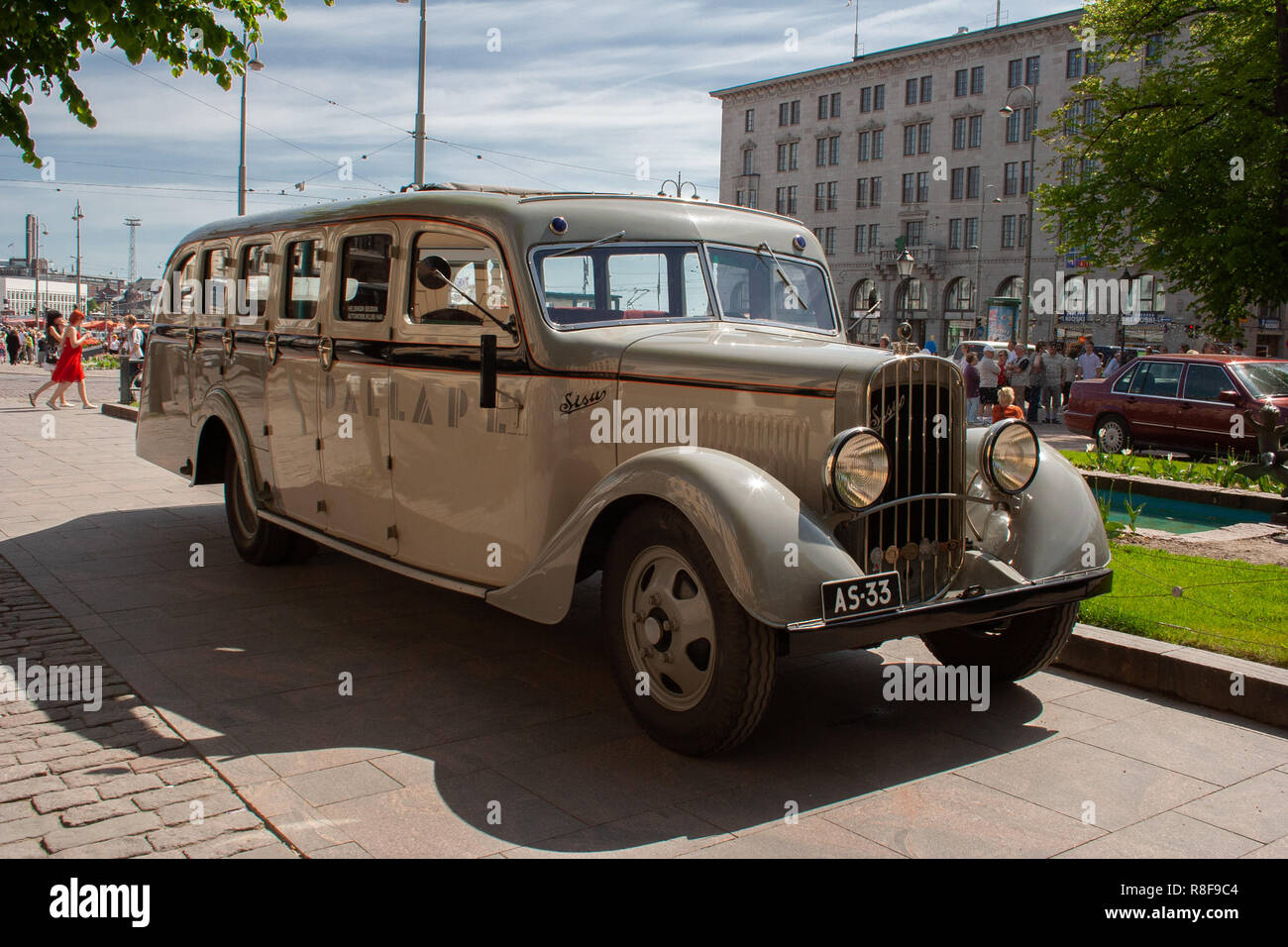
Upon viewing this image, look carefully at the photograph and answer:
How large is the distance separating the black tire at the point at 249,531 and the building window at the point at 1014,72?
65807 mm

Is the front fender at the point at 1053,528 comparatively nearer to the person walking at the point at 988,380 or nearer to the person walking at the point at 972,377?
the person walking at the point at 972,377

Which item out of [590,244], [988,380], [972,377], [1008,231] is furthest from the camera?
[1008,231]

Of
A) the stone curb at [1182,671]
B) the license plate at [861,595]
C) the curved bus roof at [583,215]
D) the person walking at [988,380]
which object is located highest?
the curved bus roof at [583,215]

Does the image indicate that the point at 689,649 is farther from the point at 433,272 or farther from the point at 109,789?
the point at 109,789

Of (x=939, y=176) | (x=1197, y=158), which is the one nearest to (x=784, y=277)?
(x=1197, y=158)

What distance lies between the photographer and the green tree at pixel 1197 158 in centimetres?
2358

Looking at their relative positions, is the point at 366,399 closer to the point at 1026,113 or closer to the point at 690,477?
the point at 690,477

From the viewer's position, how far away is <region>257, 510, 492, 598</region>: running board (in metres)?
5.55

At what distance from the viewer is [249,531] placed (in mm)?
7965

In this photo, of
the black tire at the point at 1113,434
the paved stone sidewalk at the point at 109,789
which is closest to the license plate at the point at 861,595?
the paved stone sidewalk at the point at 109,789

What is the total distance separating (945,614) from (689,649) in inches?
39.8

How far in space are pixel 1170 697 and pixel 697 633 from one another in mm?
2539

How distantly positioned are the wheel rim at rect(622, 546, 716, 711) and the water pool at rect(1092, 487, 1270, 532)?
21.6 feet

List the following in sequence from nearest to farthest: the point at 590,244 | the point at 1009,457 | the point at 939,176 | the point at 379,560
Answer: the point at 1009,457, the point at 590,244, the point at 379,560, the point at 939,176
